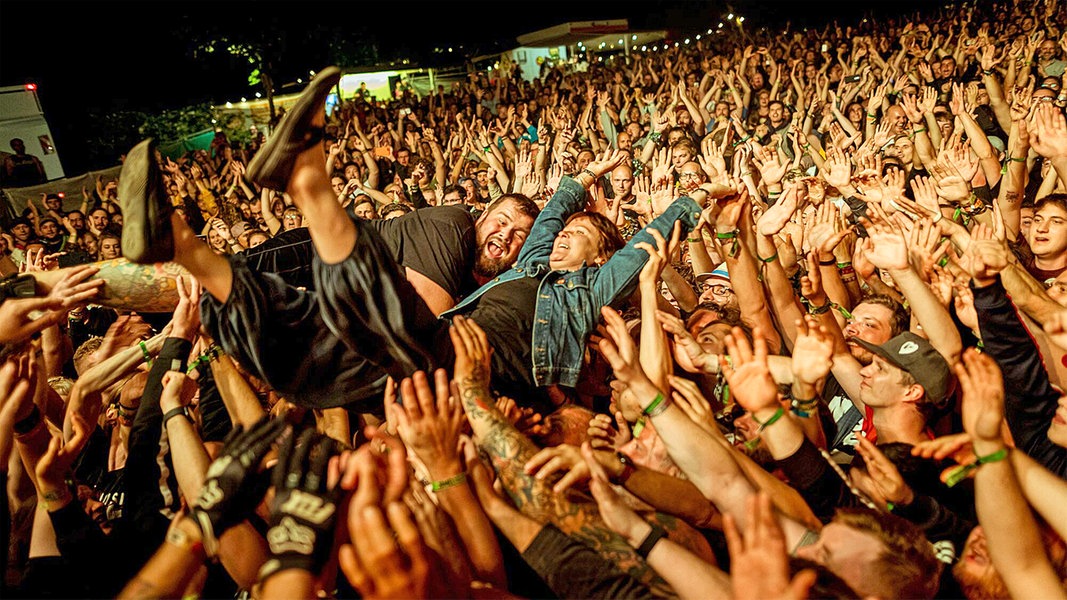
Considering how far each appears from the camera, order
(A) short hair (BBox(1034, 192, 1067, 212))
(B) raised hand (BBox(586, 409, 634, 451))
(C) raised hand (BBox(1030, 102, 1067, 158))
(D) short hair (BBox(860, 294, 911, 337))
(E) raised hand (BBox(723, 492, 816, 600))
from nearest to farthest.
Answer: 1. (E) raised hand (BBox(723, 492, 816, 600))
2. (B) raised hand (BBox(586, 409, 634, 451))
3. (D) short hair (BBox(860, 294, 911, 337))
4. (A) short hair (BBox(1034, 192, 1067, 212))
5. (C) raised hand (BBox(1030, 102, 1067, 158))

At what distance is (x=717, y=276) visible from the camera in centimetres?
427

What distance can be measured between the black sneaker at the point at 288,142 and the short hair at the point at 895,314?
296cm

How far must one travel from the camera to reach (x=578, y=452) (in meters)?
2.08

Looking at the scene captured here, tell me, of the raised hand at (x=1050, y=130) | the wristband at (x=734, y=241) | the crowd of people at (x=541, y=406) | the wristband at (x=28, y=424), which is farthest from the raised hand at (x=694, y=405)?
the raised hand at (x=1050, y=130)

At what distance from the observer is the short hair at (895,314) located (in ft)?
10.8

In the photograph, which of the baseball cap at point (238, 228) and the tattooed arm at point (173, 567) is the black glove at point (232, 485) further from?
the baseball cap at point (238, 228)

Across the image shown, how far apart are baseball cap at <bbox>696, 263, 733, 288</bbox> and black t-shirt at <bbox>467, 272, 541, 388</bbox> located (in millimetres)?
1570

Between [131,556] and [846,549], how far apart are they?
2.19 meters

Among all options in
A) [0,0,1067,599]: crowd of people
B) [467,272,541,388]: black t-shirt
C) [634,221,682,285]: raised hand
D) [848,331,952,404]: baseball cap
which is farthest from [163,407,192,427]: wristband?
[848,331,952,404]: baseball cap

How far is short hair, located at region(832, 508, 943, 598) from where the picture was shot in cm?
161

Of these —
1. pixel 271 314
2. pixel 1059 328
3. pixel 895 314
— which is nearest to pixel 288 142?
pixel 271 314

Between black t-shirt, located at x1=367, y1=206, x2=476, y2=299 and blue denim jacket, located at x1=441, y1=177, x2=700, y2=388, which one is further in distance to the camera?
black t-shirt, located at x1=367, y1=206, x2=476, y2=299

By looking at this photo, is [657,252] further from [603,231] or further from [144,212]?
[144,212]

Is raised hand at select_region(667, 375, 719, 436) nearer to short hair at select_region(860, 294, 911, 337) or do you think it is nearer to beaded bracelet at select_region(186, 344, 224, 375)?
short hair at select_region(860, 294, 911, 337)
